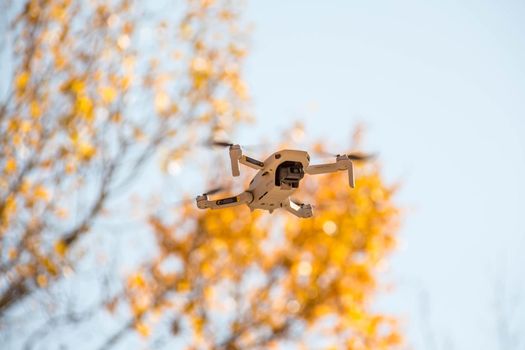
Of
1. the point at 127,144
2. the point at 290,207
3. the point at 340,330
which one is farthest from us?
the point at 340,330

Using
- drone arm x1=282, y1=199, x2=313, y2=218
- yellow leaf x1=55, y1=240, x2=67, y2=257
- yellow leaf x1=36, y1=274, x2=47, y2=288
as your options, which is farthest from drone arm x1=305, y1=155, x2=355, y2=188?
yellow leaf x1=36, y1=274, x2=47, y2=288

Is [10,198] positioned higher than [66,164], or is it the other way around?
[66,164]

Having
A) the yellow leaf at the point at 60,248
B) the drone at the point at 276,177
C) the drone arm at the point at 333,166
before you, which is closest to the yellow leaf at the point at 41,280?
the yellow leaf at the point at 60,248

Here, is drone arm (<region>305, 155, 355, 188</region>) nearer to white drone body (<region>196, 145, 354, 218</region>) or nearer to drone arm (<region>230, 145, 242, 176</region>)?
white drone body (<region>196, 145, 354, 218</region>)

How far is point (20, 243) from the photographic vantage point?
622cm

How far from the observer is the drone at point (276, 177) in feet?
8.36

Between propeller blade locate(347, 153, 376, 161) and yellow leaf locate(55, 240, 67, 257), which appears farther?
yellow leaf locate(55, 240, 67, 257)

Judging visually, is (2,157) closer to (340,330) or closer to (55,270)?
(55,270)

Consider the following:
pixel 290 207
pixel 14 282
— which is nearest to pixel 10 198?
pixel 14 282

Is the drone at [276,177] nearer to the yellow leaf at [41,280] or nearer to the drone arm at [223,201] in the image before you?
the drone arm at [223,201]

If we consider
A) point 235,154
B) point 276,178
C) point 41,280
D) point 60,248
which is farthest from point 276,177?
point 41,280

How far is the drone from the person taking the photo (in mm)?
2549

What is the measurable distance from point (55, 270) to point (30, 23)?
118 inches

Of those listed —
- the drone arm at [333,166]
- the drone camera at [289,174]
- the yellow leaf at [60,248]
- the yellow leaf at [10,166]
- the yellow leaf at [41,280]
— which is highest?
the yellow leaf at [10,166]
